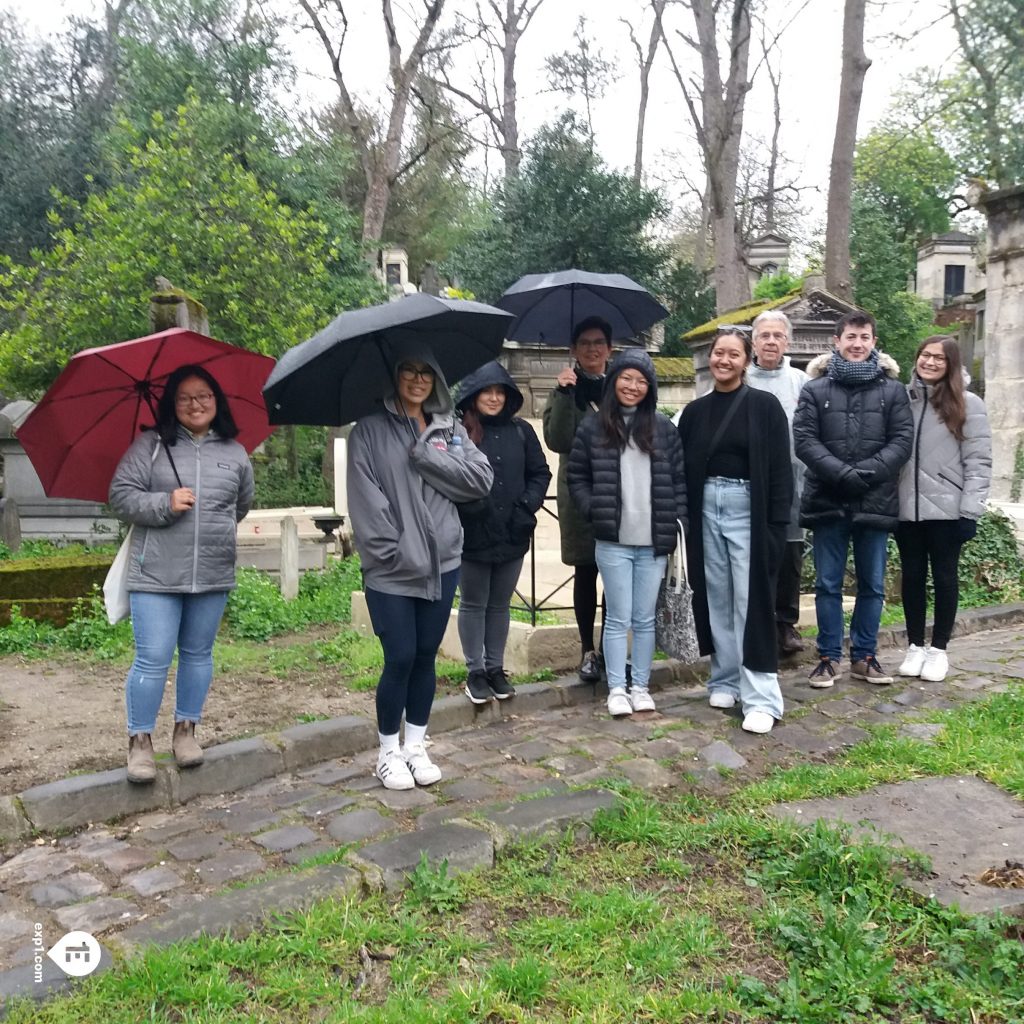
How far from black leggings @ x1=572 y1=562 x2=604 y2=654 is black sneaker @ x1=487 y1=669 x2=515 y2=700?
594 mm

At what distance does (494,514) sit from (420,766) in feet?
4.30

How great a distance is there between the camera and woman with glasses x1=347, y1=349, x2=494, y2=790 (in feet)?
12.1

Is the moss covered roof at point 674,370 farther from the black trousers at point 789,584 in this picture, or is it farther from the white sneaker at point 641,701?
the white sneaker at point 641,701

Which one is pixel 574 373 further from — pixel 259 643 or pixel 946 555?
pixel 259 643

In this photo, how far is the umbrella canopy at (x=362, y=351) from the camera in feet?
11.6

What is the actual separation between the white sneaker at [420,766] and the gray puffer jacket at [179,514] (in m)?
1.04

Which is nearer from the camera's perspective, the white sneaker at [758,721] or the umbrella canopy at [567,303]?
the white sneaker at [758,721]

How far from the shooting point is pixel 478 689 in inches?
192

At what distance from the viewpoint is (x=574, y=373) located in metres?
5.11

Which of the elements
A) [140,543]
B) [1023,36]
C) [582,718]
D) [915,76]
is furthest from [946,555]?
[915,76]

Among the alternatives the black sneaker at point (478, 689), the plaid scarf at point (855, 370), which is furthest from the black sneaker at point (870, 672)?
the black sneaker at point (478, 689)

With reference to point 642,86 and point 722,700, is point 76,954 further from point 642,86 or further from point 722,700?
point 642,86

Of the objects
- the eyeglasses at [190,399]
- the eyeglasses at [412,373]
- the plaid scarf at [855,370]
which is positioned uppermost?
the plaid scarf at [855,370]

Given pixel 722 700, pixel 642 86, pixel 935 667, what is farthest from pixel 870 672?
pixel 642 86
